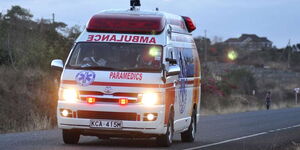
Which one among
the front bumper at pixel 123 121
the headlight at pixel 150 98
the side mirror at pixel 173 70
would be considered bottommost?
the front bumper at pixel 123 121

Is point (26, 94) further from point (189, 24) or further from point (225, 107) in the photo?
point (189, 24)

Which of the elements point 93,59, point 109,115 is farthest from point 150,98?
point 93,59

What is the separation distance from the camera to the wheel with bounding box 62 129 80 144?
1504 centimetres

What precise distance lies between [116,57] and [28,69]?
2766 centimetres

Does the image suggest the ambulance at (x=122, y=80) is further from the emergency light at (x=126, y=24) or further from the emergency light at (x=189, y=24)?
the emergency light at (x=189, y=24)

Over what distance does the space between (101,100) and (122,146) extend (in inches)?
47.1

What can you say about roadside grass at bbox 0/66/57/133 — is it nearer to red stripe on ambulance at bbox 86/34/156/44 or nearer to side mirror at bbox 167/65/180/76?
red stripe on ambulance at bbox 86/34/156/44

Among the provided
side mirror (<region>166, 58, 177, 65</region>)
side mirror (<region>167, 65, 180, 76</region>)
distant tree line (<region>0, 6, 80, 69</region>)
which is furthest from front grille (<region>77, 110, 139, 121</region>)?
distant tree line (<region>0, 6, 80, 69</region>)

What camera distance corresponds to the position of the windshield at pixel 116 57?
48.6ft

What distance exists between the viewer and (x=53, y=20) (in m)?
59.8

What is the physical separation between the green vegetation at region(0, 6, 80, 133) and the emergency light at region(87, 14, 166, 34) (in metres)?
17.7

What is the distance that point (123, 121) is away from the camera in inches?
566

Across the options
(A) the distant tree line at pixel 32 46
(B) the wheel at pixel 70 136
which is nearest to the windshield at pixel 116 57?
(B) the wheel at pixel 70 136

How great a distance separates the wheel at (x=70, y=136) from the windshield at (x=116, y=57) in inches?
49.0
